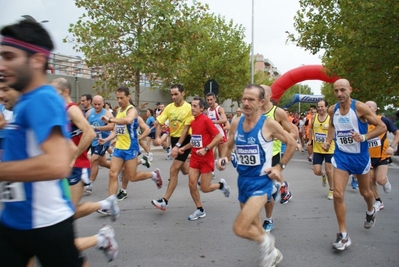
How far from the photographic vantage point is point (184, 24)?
20156 millimetres

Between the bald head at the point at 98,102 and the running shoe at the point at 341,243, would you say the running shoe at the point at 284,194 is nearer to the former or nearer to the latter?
the running shoe at the point at 341,243

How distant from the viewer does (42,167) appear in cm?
181

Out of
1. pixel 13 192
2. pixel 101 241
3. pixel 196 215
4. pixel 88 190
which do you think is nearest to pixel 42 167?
pixel 13 192

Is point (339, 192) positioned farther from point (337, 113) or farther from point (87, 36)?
point (87, 36)

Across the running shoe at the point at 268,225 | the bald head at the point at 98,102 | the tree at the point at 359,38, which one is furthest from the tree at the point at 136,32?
the running shoe at the point at 268,225

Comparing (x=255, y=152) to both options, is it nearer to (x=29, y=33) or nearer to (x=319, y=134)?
(x=29, y=33)

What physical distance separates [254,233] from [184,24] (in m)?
17.5

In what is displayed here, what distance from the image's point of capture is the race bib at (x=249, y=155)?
4.15 metres

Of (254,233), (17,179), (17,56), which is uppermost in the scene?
(17,56)

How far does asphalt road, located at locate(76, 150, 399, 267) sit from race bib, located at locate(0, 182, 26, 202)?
2403 millimetres

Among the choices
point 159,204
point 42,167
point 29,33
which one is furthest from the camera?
point 159,204

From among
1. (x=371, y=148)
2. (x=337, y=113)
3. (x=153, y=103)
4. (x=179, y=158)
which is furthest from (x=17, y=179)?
(x=153, y=103)

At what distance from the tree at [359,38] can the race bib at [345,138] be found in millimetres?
8965

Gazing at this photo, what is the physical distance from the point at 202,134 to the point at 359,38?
10.7m
